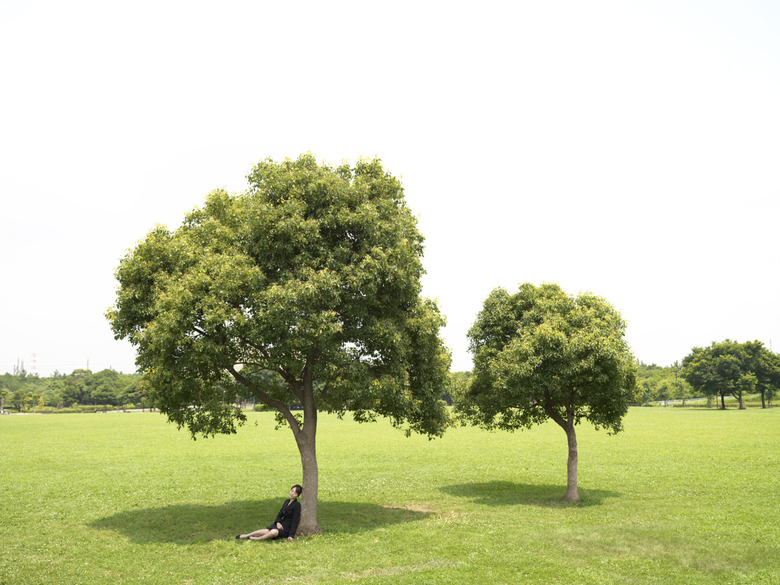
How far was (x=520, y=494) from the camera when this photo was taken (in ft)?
107

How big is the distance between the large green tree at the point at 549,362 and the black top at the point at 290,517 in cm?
1152

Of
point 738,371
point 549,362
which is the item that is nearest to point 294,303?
point 549,362

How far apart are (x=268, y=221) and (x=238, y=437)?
2141 inches

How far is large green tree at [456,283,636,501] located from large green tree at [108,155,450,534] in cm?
510

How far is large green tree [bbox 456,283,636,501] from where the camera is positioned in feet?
89.5

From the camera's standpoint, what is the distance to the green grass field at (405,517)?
17.9m

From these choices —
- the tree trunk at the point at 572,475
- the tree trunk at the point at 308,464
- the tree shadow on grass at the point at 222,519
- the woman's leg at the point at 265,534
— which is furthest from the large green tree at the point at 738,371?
the woman's leg at the point at 265,534

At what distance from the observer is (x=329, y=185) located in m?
22.9

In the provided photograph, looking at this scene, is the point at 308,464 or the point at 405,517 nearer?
the point at 308,464

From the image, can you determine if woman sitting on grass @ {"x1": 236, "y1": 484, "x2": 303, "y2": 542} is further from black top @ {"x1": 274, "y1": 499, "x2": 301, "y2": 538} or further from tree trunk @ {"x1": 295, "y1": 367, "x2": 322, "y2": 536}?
tree trunk @ {"x1": 295, "y1": 367, "x2": 322, "y2": 536}

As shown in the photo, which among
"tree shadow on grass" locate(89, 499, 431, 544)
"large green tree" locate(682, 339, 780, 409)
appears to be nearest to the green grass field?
"tree shadow on grass" locate(89, 499, 431, 544)

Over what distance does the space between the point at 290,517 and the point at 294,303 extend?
8590 millimetres

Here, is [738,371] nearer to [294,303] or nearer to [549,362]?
[549,362]

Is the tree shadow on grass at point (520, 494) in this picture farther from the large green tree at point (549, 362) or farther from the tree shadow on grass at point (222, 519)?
the tree shadow on grass at point (222, 519)
